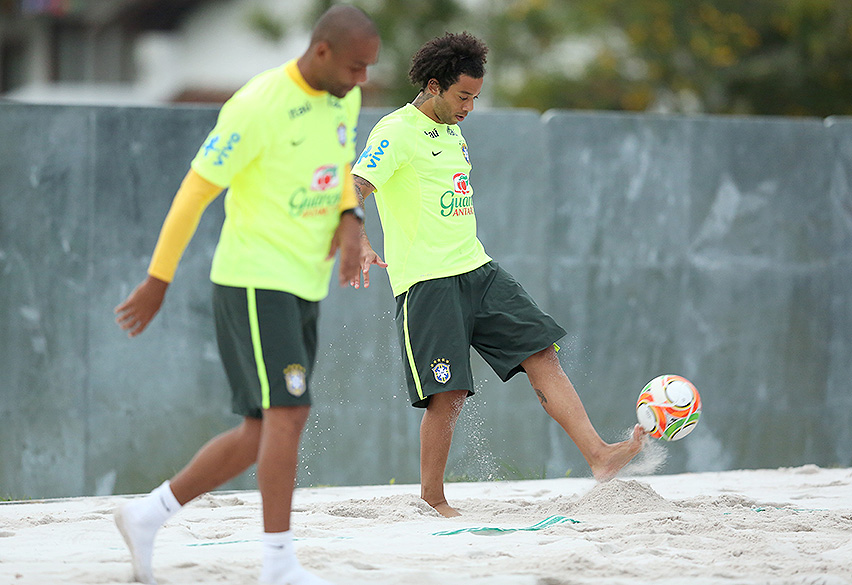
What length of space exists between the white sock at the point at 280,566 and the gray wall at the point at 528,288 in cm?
323

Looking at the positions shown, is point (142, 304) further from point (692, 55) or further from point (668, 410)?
point (692, 55)

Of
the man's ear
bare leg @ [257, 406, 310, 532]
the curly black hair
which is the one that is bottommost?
bare leg @ [257, 406, 310, 532]

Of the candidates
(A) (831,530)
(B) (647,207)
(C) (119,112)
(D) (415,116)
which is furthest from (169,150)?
(A) (831,530)

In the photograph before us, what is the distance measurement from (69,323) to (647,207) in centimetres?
384

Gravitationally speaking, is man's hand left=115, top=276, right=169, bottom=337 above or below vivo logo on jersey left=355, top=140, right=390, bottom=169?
below

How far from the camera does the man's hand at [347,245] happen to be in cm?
360

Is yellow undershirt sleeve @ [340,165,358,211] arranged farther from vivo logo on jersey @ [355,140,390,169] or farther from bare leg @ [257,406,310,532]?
vivo logo on jersey @ [355,140,390,169]

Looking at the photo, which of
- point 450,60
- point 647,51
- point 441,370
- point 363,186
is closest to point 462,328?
point 441,370

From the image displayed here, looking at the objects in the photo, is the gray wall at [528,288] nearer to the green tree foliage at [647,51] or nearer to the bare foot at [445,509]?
the bare foot at [445,509]

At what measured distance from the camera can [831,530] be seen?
179 inches

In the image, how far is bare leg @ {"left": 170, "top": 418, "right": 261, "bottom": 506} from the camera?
11.7ft

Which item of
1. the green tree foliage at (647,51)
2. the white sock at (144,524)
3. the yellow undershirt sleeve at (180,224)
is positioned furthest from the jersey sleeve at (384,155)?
the green tree foliage at (647,51)

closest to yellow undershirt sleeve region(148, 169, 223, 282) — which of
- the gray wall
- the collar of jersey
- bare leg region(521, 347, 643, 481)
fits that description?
the collar of jersey

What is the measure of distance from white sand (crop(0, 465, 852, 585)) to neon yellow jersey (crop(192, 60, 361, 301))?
1.01 m
